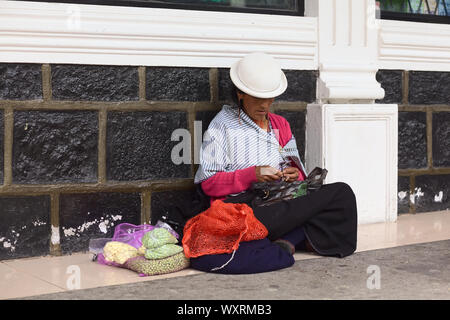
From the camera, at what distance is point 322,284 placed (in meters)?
3.48

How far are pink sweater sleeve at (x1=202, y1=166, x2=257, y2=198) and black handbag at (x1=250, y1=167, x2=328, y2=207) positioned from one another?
0.05 metres

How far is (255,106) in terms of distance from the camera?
4.24m

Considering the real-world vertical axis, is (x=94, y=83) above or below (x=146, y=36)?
below

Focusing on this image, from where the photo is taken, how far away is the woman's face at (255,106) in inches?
166

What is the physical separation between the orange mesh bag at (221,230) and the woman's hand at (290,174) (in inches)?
13.6

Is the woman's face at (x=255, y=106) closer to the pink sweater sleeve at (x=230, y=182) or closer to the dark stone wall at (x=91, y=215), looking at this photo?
the pink sweater sleeve at (x=230, y=182)

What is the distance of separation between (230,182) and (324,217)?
0.57 metres

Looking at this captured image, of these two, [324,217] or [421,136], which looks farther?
[421,136]

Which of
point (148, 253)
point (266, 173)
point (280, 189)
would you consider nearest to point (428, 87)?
point (280, 189)

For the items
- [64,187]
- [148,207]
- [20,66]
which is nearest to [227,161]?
[148,207]

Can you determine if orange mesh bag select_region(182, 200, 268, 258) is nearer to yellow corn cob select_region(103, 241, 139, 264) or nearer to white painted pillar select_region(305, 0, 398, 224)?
yellow corn cob select_region(103, 241, 139, 264)

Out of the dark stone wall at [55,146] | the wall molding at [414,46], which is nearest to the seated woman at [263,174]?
the dark stone wall at [55,146]

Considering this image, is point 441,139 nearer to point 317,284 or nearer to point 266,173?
point 266,173

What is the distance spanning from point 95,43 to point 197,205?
1.10 m
